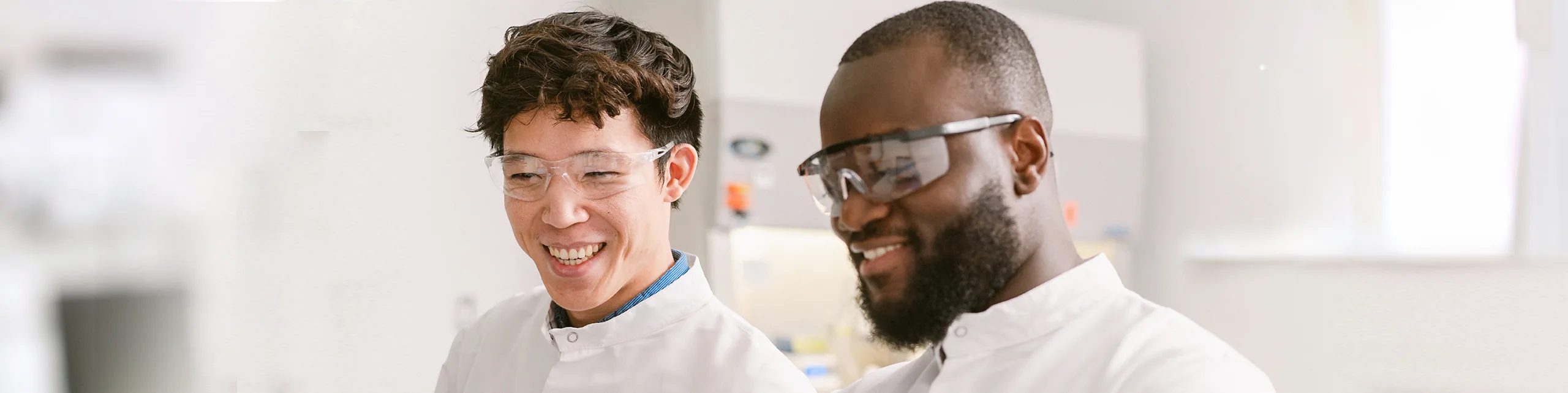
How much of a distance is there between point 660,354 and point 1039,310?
1.74 ft

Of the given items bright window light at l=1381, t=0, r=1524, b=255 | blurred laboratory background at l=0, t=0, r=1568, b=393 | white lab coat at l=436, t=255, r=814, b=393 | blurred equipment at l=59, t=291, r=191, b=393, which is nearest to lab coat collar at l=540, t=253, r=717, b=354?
white lab coat at l=436, t=255, r=814, b=393

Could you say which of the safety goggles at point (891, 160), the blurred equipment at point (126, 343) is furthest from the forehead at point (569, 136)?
the blurred equipment at point (126, 343)

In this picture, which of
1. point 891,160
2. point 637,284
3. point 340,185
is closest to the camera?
point 891,160

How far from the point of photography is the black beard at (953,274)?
3.78 feet

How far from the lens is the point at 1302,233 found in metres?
1.82

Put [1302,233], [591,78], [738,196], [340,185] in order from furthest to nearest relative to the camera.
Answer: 1. [738,196]
2. [340,185]
3. [1302,233]
4. [591,78]

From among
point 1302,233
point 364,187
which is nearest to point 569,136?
point 364,187

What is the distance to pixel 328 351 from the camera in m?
1.92

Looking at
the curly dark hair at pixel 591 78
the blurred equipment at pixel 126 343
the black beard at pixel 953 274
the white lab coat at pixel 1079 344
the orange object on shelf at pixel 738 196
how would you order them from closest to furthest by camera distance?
the white lab coat at pixel 1079 344 → the black beard at pixel 953 274 → the curly dark hair at pixel 591 78 → the blurred equipment at pixel 126 343 → the orange object on shelf at pixel 738 196

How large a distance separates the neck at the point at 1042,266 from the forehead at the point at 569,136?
0.52m

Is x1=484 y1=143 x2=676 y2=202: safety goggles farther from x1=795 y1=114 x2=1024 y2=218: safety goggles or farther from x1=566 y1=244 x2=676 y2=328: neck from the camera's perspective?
x1=795 y1=114 x2=1024 y2=218: safety goggles

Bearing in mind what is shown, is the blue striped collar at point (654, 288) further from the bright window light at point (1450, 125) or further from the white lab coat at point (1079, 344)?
the bright window light at point (1450, 125)

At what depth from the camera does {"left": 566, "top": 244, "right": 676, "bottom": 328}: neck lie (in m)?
1.44

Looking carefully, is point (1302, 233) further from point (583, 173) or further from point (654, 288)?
point (583, 173)
